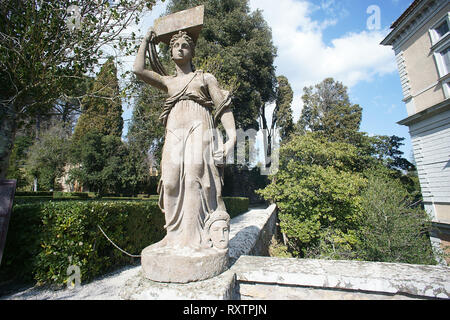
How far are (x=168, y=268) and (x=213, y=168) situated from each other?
1.03 metres

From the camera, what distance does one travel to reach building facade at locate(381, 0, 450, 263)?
970 centimetres

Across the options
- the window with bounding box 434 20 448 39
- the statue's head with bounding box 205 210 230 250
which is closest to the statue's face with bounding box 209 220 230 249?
the statue's head with bounding box 205 210 230 250

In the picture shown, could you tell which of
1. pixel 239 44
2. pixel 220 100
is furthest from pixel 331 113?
pixel 220 100

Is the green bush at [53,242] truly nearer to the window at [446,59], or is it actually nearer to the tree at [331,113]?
the window at [446,59]

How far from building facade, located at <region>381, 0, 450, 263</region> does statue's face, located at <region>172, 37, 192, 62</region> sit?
1218 cm

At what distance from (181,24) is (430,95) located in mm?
13718

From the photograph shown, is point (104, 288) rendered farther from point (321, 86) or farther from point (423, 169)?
point (321, 86)

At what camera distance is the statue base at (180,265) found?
71.6 inches

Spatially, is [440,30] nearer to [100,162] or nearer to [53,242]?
[53,242]

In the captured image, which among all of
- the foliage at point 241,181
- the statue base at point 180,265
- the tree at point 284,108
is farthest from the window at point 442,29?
the statue base at point 180,265

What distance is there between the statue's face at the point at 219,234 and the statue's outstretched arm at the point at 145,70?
1.71m
